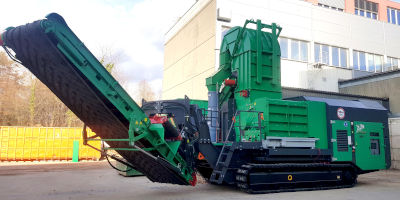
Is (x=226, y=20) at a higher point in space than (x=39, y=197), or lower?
higher

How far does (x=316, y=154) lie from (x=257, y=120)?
213 centimetres

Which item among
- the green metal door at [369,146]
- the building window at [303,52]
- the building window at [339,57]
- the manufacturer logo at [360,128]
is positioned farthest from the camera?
the building window at [339,57]

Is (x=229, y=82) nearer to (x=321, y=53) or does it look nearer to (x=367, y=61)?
(x=321, y=53)

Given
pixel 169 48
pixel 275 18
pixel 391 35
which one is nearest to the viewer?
pixel 275 18

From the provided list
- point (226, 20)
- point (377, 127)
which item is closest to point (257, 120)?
point (377, 127)

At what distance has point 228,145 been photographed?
8.53 metres

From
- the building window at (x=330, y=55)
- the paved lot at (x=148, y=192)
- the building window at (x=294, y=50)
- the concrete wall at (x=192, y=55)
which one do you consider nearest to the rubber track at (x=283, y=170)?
the paved lot at (x=148, y=192)

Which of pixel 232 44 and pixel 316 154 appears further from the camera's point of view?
pixel 232 44

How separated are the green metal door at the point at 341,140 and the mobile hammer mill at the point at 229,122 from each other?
0.03 meters

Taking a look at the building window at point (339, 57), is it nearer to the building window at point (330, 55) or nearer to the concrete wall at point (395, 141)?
the building window at point (330, 55)

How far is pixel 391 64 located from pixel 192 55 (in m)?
18.4

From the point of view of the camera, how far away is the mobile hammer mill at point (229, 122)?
6164mm

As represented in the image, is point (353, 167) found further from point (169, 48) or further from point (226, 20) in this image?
point (169, 48)

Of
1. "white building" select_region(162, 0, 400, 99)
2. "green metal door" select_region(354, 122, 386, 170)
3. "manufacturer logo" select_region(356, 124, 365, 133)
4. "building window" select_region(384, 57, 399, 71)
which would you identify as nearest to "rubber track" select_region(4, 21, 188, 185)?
"green metal door" select_region(354, 122, 386, 170)
